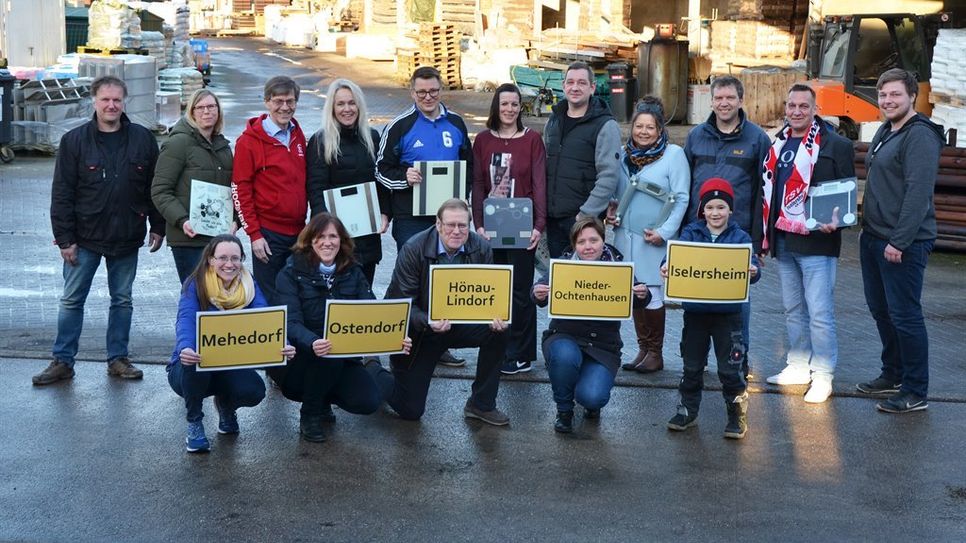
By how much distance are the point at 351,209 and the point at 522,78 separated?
2313 cm

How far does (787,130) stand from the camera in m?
7.85

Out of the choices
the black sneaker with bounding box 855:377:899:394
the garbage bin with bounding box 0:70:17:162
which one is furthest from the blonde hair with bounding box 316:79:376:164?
the garbage bin with bounding box 0:70:17:162

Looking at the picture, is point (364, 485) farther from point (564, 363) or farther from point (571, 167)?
point (571, 167)

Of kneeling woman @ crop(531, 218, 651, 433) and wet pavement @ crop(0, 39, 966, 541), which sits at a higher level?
kneeling woman @ crop(531, 218, 651, 433)

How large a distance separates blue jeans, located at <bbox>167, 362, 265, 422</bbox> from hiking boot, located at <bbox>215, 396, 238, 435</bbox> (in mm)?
26

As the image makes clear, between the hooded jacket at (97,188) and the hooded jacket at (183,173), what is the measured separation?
0.67ft

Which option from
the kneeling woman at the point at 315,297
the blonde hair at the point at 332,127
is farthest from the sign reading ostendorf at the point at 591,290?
the blonde hair at the point at 332,127

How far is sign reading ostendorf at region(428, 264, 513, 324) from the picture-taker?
7.29 m

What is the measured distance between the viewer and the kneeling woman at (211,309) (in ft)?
22.3

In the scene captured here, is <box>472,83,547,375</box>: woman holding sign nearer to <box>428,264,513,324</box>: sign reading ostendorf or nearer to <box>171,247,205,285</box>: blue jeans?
<box>428,264,513,324</box>: sign reading ostendorf

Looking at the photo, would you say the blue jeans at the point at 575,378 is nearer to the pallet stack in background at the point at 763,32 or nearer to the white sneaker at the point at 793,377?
the white sneaker at the point at 793,377

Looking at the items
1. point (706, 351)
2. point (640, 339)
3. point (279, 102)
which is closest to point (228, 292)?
point (279, 102)

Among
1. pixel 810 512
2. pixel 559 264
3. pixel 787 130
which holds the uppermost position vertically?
pixel 787 130

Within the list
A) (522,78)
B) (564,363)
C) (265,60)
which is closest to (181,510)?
(564,363)
